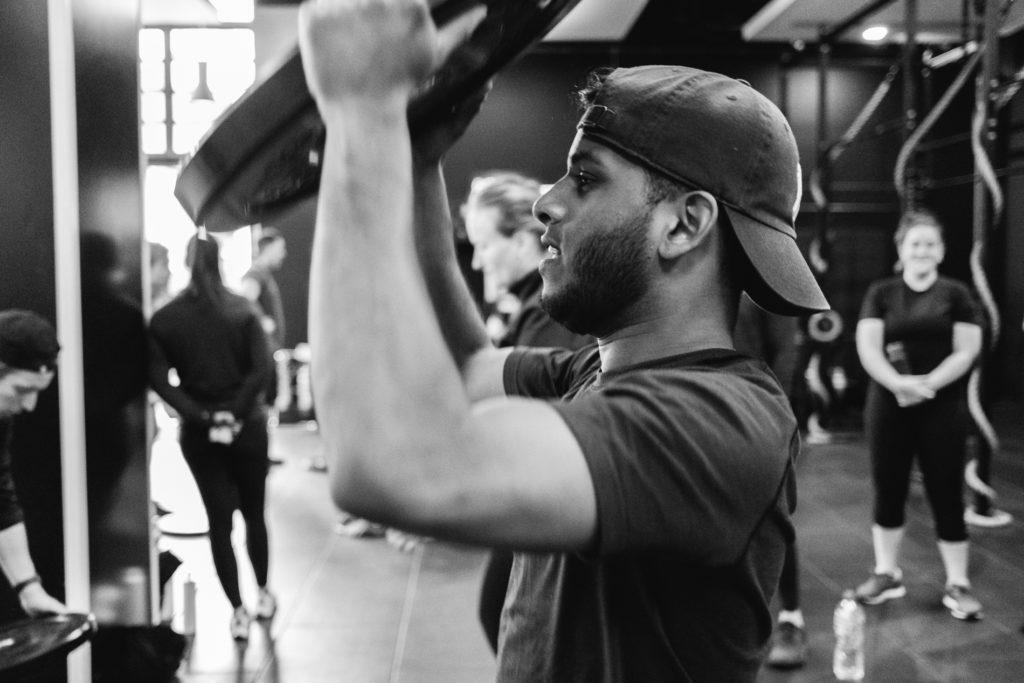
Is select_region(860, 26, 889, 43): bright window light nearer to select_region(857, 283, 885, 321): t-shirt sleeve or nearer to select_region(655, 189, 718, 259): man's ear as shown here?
select_region(857, 283, 885, 321): t-shirt sleeve

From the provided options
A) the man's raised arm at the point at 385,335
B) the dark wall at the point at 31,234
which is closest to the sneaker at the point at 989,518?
the dark wall at the point at 31,234

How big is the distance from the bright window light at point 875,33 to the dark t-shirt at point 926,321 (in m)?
4.93

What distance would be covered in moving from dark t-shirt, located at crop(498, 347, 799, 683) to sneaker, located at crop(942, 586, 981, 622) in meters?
3.19

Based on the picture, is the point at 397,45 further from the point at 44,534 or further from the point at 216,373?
the point at 216,373

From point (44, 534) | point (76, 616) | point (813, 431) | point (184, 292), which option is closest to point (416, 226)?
point (76, 616)

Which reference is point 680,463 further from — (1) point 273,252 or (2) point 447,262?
(1) point 273,252

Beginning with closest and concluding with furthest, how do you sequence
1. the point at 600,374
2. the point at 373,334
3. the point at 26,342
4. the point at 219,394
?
1. the point at 373,334
2. the point at 600,374
3. the point at 26,342
4. the point at 219,394

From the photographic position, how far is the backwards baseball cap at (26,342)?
197 cm

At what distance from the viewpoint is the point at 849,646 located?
302 cm

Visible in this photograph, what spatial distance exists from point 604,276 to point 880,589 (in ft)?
11.2

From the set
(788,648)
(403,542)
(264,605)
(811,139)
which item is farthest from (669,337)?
(811,139)

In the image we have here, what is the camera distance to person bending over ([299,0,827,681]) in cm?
54

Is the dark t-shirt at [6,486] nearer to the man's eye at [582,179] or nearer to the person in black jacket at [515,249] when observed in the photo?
the person in black jacket at [515,249]

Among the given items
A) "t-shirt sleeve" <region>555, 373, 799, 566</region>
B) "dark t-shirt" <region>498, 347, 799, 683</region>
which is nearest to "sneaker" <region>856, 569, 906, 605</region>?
"dark t-shirt" <region>498, 347, 799, 683</region>
